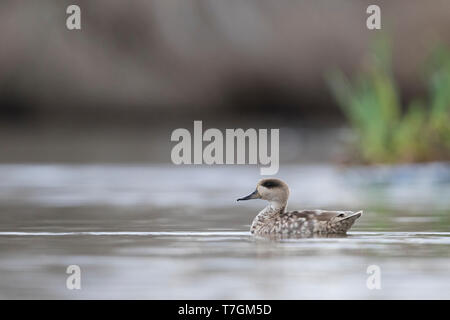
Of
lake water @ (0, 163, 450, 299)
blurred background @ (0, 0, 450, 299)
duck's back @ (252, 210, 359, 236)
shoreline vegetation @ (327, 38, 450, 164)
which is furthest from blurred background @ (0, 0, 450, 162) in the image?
duck's back @ (252, 210, 359, 236)

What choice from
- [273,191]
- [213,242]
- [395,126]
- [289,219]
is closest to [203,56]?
[395,126]

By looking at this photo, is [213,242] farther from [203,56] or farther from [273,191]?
[203,56]

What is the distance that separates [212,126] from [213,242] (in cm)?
2408

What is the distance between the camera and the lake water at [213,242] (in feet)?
25.9

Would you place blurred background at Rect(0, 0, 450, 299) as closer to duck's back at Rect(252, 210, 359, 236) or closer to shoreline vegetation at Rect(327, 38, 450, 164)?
shoreline vegetation at Rect(327, 38, 450, 164)

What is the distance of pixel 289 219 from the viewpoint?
1027 cm

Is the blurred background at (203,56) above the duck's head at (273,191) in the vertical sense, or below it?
above

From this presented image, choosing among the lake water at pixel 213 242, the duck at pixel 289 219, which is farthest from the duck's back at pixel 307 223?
the lake water at pixel 213 242

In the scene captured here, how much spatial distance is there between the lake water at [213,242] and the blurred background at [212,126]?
2 cm

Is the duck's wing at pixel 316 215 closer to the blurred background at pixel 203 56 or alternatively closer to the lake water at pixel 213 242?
the lake water at pixel 213 242

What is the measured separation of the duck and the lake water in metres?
0.14

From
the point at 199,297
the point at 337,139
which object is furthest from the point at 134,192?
the point at 337,139

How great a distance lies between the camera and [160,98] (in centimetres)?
3675

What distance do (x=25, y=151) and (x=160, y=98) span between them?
41.1 ft
